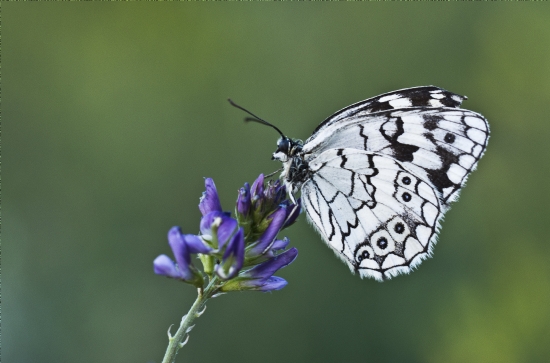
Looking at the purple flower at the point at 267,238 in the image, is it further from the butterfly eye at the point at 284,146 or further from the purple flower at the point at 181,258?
the butterfly eye at the point at 284,146

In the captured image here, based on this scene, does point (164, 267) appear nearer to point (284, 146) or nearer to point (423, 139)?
point (284, 146)

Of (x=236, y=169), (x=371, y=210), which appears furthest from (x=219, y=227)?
(x=236, y=169)

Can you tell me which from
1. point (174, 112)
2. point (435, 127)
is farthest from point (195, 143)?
point (435, 127)

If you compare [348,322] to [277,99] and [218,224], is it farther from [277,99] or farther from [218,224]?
[218,224]

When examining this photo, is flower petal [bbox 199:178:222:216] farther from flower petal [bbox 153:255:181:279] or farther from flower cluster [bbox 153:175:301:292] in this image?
flower petal [bbox 153:255:181:279]

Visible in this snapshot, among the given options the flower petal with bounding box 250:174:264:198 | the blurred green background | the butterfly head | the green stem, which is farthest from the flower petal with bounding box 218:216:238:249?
the blurred green background

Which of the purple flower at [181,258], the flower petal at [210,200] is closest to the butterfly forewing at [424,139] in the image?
the flower petal at [210,200]
